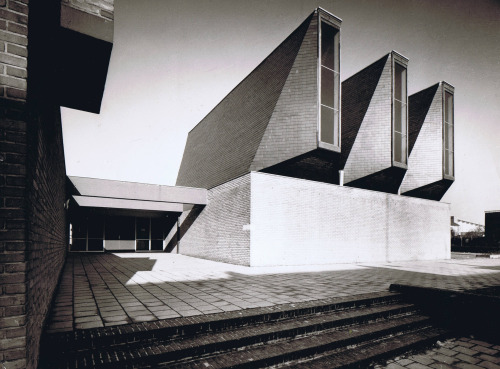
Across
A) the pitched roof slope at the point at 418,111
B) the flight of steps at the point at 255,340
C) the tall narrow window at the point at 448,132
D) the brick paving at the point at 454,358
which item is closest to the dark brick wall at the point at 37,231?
the flight of steps at the point at 255,340

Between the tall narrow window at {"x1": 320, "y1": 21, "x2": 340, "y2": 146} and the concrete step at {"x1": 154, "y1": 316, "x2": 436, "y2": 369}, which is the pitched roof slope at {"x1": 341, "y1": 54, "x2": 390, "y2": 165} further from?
the concrete step at {"x1": 154, "y1": 316, "x2": 436, "y2": 369}

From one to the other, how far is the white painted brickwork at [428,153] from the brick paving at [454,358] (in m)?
13.1

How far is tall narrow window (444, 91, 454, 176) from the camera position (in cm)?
1681

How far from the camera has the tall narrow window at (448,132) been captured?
55.2ft

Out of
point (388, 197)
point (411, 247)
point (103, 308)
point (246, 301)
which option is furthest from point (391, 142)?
point (103, 308)

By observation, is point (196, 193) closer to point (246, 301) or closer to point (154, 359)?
point (246, 301)

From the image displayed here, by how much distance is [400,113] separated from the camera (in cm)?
1494

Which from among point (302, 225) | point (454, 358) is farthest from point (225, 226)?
point (454, 358)

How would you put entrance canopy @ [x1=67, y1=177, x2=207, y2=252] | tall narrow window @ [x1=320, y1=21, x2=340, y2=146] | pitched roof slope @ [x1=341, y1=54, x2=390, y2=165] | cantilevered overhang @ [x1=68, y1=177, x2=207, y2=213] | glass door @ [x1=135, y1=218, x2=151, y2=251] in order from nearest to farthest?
tall narrow window @ [x1=320, y1=21, x2=340, y2=146] → cantilevered overhang @ [x1=68, y1=177, x2=207, y2=213] → entrance canopy @ [x1=67, y1=177, x2=207, y2=252] → pitched roof slope @ [x1=341, y1=54, x2=390, y2=165] → glass door @ [x1=135, y1=218, x2=151, y2=251]

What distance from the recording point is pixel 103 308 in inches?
162

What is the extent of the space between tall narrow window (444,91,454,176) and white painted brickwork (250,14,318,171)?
1150cm

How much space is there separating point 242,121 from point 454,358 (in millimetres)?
11653

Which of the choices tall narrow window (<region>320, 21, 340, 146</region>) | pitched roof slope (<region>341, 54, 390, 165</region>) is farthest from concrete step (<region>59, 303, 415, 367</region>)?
pitched roof slope (<region>341, 54, 390, 165</region>)

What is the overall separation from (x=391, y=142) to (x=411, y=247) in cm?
614
